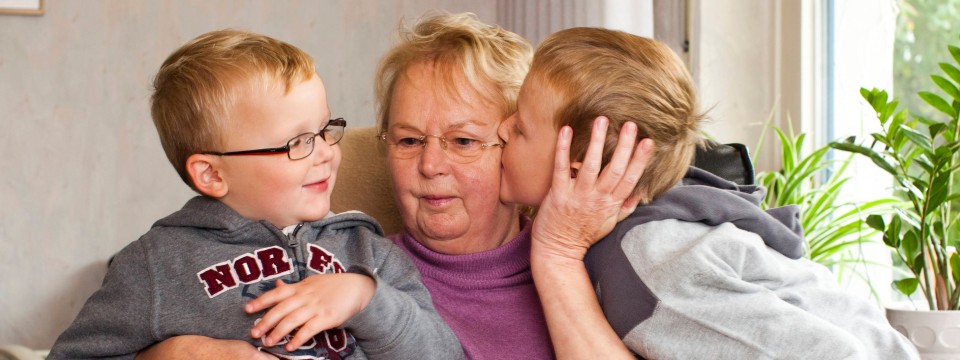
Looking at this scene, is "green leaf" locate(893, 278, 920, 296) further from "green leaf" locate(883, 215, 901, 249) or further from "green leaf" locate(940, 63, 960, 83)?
"green leaf" locate(940, 63, 960, 83)

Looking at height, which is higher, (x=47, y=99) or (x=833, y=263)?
(x=47, y=99)

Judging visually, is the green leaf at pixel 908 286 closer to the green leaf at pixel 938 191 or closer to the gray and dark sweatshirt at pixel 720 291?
the green leaf at pixel 938 191

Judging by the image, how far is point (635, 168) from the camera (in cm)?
134

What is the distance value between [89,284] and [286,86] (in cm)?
271

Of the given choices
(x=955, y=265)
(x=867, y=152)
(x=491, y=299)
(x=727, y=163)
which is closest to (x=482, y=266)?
(x=491, y=299)

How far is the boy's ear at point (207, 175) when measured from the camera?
4.72 ft

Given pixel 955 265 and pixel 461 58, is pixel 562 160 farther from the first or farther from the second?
pixel 955 265

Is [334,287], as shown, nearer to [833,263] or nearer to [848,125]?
[833,263]

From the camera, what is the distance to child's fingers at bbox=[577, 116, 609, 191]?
52.4 inches

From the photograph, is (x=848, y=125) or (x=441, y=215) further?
(x=848, y=125)

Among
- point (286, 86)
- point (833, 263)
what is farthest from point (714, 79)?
point (286, 86)

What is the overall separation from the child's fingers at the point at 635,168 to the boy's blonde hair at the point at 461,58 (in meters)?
0.35

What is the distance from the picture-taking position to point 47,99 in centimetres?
365

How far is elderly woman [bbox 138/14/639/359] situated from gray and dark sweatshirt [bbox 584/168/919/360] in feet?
0.77
